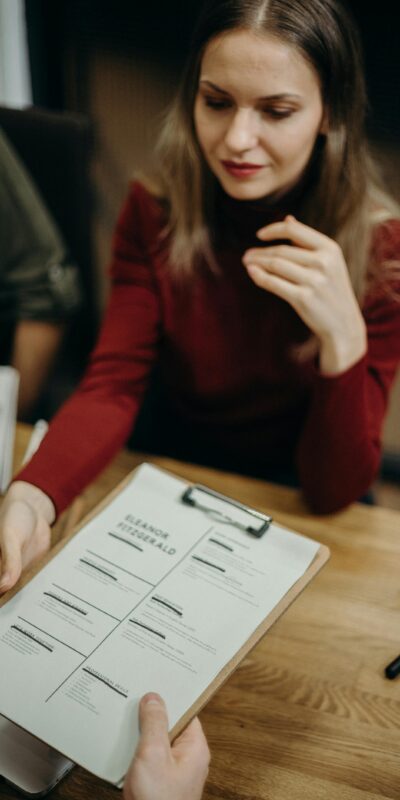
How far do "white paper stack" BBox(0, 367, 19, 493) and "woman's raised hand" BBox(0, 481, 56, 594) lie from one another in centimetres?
11

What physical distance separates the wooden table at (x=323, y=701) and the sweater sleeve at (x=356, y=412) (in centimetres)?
7

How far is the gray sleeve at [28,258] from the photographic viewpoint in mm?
1327

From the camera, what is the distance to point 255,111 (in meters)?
0.94

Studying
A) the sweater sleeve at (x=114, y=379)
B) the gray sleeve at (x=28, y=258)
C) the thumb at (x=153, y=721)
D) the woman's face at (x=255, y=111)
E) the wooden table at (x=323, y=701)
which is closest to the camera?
the thumb at (x=153, y=721)

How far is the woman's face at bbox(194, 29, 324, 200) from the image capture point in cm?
90

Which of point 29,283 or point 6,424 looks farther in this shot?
point 29,283

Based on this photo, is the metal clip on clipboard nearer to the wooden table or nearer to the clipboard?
the clipboard

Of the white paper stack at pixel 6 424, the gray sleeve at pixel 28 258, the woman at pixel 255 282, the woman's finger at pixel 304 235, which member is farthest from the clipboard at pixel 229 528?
the gray sleeve at pixel 28 258

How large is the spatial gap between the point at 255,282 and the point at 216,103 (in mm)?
247

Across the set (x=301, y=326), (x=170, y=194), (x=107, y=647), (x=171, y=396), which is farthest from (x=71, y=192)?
(x=107, y=647)

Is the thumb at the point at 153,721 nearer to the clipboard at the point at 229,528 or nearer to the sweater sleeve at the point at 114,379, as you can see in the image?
the clipboard at the point at 229,528

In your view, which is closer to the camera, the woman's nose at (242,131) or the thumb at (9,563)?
the thumb at (9,563)

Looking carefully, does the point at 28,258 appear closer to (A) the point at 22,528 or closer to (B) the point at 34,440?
(B) the point at 34,440

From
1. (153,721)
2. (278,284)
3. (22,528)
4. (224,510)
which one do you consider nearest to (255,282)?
(278,284)
